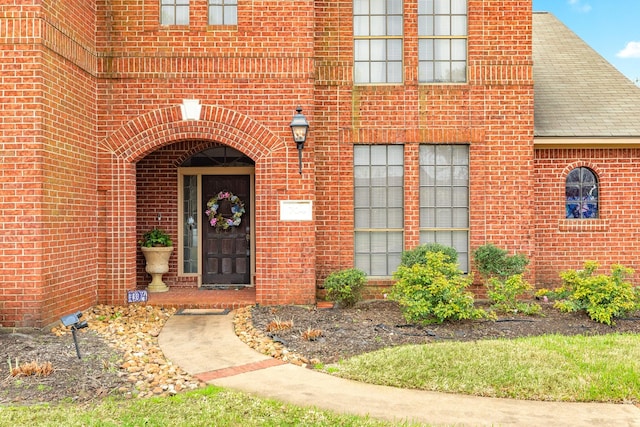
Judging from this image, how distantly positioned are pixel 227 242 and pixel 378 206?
306 cm

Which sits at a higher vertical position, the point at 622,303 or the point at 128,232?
the point at 128,232

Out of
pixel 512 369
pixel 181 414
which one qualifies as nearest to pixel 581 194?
pixel 512 369

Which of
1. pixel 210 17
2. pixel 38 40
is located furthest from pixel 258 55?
pixel 38 40

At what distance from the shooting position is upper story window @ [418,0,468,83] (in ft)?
32.7

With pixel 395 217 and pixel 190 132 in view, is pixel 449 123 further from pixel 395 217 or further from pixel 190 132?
pixel 190 132

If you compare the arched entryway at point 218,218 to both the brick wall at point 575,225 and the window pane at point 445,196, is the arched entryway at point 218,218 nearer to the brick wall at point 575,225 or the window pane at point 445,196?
the window pane at point 445,196

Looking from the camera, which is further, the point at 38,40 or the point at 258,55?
the point at 258,55

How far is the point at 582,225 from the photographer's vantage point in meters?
10.4

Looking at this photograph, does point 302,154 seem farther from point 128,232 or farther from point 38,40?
point 38,40

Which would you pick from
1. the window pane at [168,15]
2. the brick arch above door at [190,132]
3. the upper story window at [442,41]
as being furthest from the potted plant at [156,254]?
the upper story window at [442,41]

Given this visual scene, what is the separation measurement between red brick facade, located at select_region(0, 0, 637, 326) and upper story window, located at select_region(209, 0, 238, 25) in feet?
0.61

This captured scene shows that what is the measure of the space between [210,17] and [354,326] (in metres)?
5.57

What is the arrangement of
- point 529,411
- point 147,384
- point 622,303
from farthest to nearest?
point 622,303
point 147,384
point 529,411

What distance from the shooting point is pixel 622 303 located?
26.2 feet
